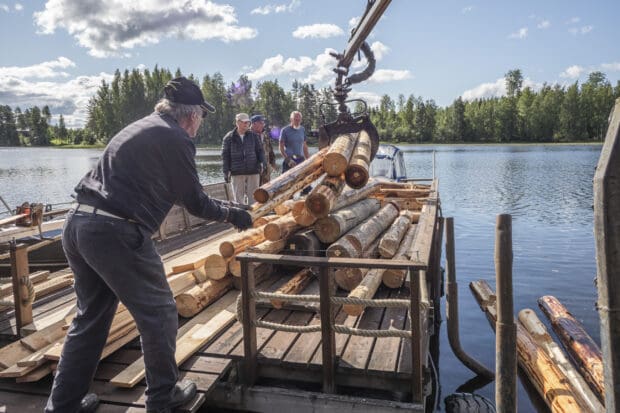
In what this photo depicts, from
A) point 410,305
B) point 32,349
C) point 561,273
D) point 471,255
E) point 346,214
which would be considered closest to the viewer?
point 410,305

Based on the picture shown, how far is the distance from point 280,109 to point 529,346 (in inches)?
4259

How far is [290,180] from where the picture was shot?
5.71 metres

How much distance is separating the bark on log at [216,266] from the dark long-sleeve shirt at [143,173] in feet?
6.57

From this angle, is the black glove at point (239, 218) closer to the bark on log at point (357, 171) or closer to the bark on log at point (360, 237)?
the bark on log at point (360, 237)

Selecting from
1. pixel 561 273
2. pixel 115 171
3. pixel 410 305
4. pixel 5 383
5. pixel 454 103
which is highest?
pixel 454 103

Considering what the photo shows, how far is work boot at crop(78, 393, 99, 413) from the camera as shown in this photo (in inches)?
131

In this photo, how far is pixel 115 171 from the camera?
3.03m

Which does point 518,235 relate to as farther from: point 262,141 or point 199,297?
point 199,297

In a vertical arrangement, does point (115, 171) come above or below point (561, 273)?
above

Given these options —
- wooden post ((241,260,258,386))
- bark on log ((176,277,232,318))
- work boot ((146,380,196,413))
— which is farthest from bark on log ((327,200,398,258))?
work boot ((146,380,196,413))

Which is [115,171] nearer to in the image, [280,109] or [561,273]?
[561,273]

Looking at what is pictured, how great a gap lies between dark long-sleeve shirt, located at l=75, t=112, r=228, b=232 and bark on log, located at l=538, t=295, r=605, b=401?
4.12 m

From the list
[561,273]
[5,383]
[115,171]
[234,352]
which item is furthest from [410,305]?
[561,273]

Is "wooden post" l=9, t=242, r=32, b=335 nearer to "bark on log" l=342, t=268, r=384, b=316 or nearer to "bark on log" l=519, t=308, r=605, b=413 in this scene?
"bark on log" l=342, t=268, r=384, b=316
